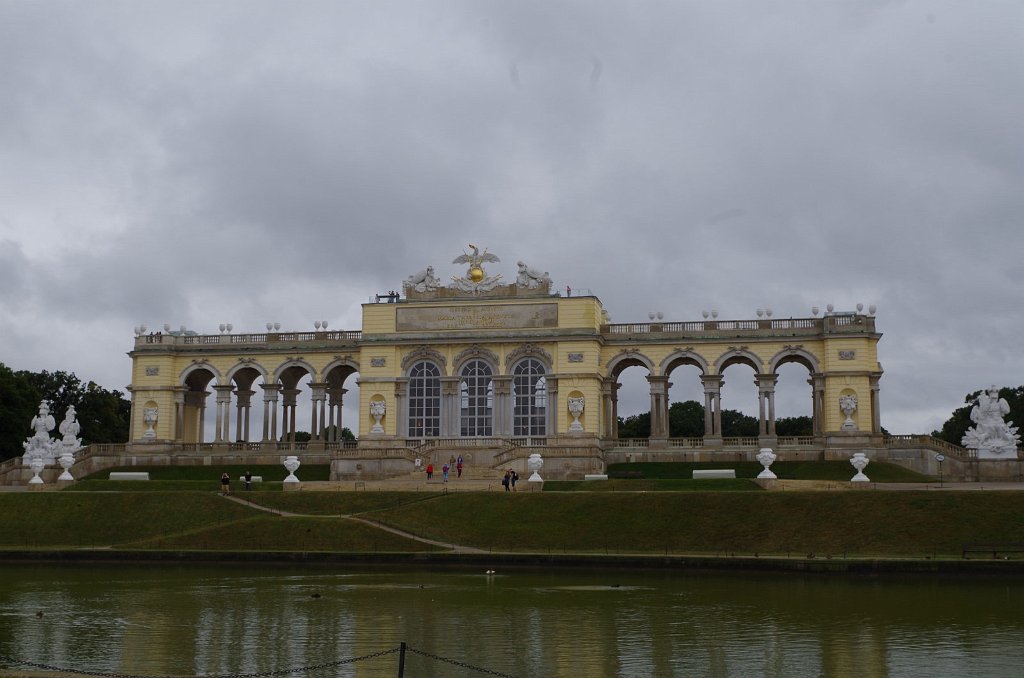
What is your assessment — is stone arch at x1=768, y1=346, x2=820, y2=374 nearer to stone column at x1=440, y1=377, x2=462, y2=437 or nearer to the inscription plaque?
the inscription plaque

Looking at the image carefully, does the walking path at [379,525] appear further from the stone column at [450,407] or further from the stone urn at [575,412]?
the stone urn at [575,412]

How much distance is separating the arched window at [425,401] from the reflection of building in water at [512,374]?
8 cm

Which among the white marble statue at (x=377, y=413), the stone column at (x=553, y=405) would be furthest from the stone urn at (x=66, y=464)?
the stone column at (x=553, y=405)

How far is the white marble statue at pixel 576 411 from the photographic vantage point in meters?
64.2

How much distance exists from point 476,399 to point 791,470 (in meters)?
17.7

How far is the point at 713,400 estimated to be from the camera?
6638 centimetres

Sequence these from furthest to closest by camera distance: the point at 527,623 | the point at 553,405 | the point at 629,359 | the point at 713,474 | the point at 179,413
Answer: the point at 179,413 < the point at 629,359 < the point at 553,405 < the point at 713,474 < the point at 527,623

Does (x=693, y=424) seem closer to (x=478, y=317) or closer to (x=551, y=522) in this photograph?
(x=478, y=317)

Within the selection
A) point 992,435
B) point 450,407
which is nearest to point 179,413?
point 450,407

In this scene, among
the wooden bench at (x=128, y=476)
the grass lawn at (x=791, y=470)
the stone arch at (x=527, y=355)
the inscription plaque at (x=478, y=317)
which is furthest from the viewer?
the inscription plaque at (x=478, y=317)

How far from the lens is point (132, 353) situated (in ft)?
233

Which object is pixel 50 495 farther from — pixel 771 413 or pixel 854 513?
pixel 771 413

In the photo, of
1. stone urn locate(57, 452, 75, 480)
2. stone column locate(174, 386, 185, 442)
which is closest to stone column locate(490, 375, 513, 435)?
stone column locate(174, 386, 185, 442)

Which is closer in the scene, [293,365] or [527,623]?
[527,623]
